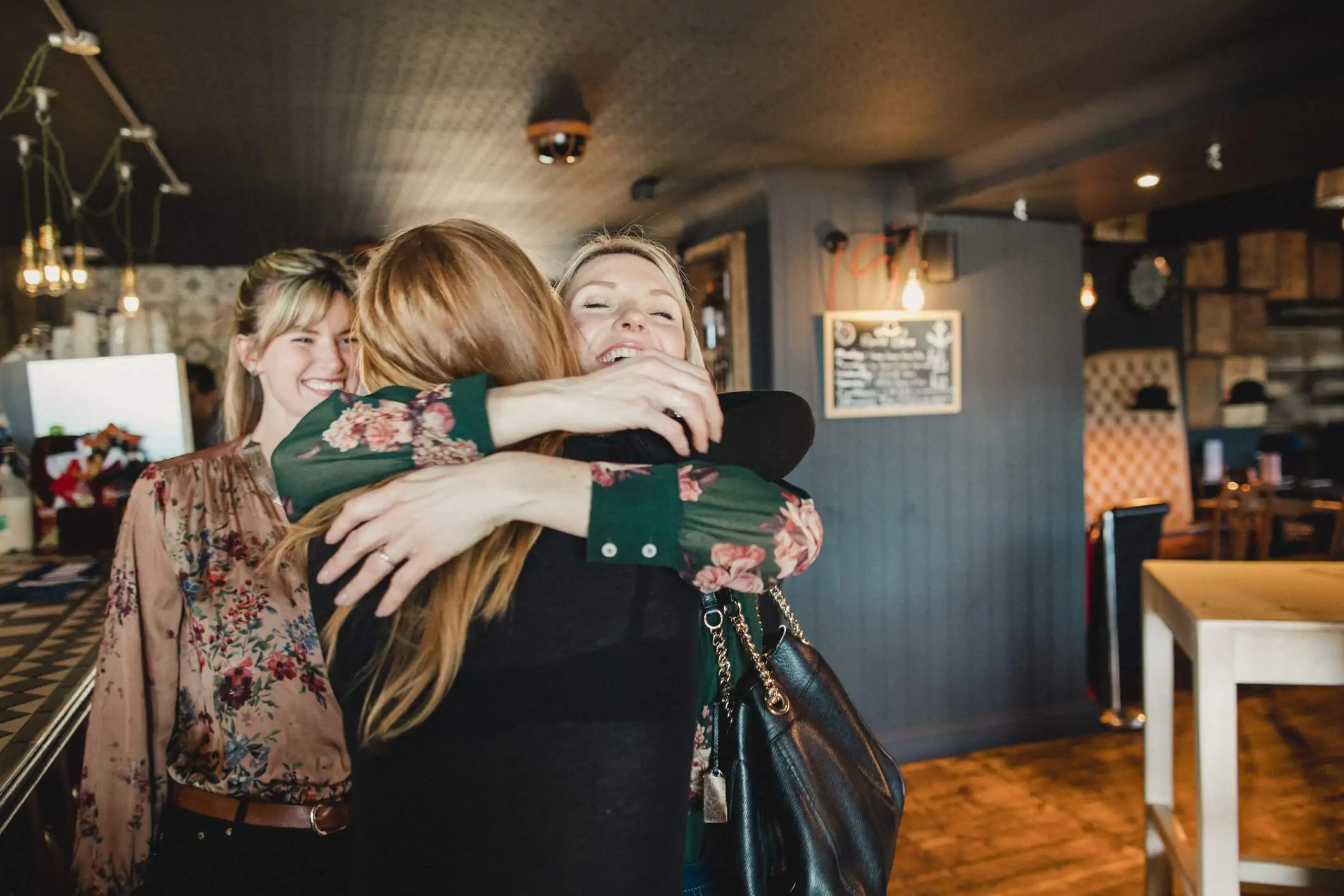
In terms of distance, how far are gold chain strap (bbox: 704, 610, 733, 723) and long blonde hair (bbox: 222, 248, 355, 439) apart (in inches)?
42.6

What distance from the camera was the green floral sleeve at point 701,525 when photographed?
800mm

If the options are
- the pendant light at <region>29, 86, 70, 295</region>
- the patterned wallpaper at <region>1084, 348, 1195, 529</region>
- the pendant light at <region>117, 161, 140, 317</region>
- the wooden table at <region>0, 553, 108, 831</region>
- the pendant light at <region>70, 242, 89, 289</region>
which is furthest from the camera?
the patterned wallpaper at <region>1084, 348, 1195, 529</region>

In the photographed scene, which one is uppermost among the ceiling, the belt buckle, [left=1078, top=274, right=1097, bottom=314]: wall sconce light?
the ceiling

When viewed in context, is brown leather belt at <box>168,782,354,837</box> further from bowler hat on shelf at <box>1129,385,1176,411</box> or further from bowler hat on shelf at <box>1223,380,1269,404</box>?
bowler hat on shelf at <box>1223,380,1269,404</box>

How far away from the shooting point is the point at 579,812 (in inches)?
31.5

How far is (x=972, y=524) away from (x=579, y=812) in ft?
12.1

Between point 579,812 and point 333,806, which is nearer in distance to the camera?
point 579,812

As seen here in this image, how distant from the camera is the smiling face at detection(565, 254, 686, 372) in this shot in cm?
130

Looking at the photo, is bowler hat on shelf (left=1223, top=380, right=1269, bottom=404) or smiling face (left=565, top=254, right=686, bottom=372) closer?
smiling face (left=565, top=254, right=686, bottom=372)

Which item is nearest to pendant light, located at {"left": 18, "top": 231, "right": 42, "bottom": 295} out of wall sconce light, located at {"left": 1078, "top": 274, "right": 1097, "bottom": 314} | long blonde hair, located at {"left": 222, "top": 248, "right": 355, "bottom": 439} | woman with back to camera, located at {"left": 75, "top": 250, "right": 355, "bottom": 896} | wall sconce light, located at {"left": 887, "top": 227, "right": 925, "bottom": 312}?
long blonde hair, located at {"left": 222, "top": 248, "right": 355, "bottom": 439}

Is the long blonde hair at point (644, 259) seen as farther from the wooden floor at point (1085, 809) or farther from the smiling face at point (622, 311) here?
the wooden floor at point (1085, 809)

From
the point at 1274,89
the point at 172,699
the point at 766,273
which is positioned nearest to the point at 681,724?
the point at 172,699

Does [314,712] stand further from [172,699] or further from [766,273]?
[766,273]

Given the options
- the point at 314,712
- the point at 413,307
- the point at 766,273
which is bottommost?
the point at 314,712
